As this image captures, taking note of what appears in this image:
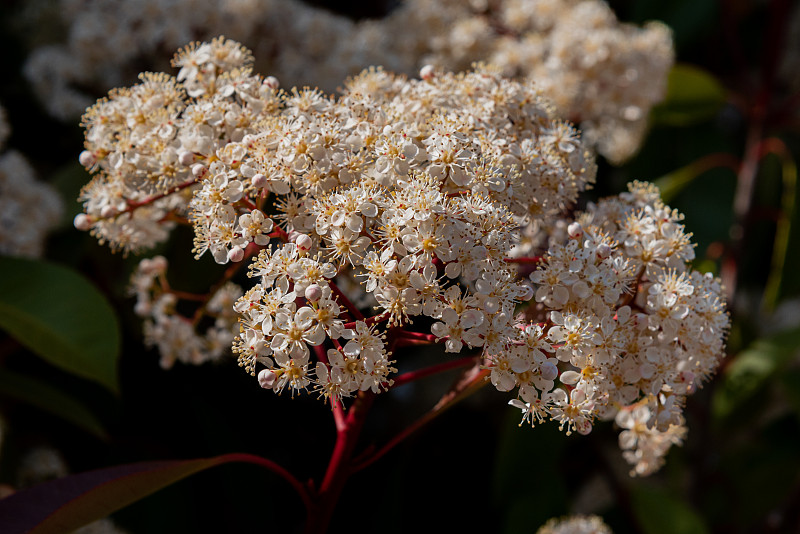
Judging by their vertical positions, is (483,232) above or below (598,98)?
above

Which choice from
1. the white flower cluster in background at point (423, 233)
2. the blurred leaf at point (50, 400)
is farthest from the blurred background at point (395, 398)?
the white flower cluster in background at point (423, 233)

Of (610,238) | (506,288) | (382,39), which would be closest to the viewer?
(506,288)

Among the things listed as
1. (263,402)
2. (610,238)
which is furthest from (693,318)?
(263,402)

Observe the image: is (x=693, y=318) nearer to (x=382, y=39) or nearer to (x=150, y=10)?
(x=382, y=39)

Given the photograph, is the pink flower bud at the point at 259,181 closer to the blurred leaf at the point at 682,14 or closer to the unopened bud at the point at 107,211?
the unopened bud at the point at 107,211

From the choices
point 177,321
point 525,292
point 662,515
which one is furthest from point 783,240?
point 177,321

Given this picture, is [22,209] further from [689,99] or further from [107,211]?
[689,99]

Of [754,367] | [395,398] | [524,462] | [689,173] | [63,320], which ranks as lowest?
[395,398]
